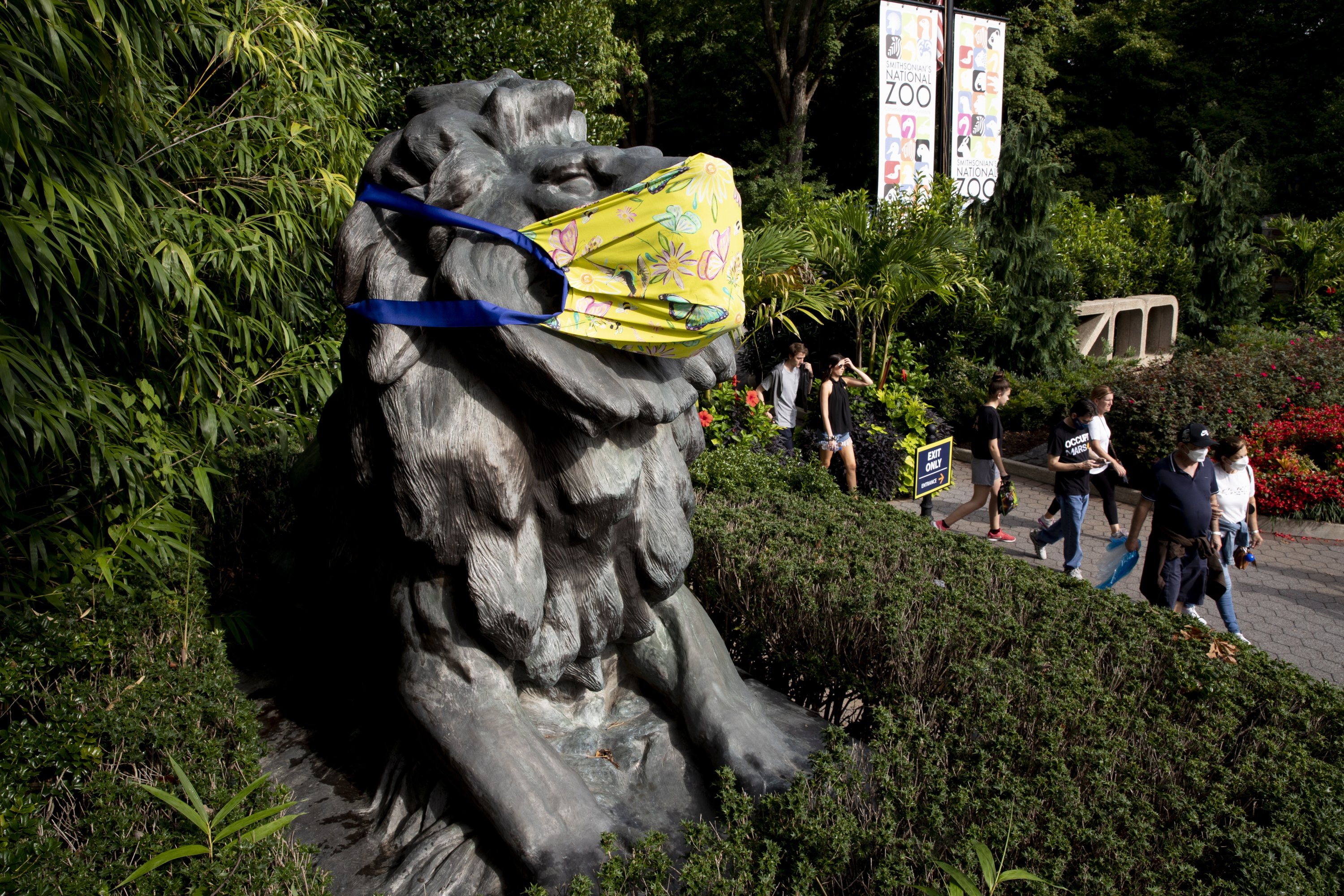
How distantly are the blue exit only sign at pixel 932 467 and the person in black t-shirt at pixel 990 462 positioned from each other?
0.64 meters

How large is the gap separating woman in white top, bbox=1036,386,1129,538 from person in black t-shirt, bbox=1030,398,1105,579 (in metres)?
0.06

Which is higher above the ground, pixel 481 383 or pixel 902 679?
pixel 481 383

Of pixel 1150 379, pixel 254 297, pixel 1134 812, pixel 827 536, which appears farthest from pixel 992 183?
pixel 1134 812

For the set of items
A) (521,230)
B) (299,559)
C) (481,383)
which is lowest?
(299,559)

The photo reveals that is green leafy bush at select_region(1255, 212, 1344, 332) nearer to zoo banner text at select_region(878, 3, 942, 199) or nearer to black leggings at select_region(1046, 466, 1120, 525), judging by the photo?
zoo banner text at select_region(878, 3, 942, 199)

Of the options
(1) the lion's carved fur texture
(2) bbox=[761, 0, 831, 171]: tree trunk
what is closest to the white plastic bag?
(1) the lion's carved fur texture

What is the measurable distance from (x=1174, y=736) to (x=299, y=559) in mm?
2241

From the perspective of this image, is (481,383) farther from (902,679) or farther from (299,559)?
(902,679)

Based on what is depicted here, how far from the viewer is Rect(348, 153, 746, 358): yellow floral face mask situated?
170cm

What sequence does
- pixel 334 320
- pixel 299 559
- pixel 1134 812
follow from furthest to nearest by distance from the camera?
pixel 334 320, pixel 299 559, pixel 1134 812

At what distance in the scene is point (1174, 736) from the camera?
86.2 inches

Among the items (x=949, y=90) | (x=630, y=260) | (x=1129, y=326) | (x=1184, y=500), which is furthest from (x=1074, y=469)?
(x=1129, y=326)

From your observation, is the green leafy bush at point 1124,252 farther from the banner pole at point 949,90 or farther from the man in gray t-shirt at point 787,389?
the man in gray t-shirt at point 787,389

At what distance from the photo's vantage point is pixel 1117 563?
5262mm
